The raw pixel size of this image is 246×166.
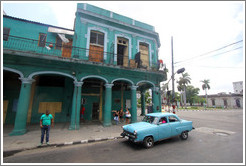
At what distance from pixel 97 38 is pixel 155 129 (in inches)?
372

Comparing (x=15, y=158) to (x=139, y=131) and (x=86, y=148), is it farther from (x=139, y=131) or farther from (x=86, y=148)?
(x=139, y=131)

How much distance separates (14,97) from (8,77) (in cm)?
194

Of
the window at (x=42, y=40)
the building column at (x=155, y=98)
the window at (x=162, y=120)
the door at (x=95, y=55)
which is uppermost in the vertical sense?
the window at (x=42, y=40)

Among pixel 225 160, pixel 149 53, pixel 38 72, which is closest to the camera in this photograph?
pixel 225 160

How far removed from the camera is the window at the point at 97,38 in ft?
35.2

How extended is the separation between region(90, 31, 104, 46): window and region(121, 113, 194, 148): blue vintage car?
8299 millimetres

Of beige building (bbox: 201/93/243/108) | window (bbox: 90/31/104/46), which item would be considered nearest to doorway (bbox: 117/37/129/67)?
window (bbox: 90/31/104/46)

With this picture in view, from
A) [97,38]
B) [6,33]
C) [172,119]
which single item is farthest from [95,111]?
[6,33]

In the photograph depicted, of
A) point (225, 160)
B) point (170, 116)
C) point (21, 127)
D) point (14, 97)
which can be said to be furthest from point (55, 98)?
point (225, 160)

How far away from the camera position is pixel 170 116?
6.36m

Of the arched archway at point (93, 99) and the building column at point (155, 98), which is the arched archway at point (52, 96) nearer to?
the arched archway at point (93, 99)

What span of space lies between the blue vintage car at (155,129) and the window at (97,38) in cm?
830

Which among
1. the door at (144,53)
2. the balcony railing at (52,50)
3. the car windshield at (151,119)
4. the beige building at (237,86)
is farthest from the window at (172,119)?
the beige building at (237,86)

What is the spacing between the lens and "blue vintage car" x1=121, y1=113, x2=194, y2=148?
520 cm
